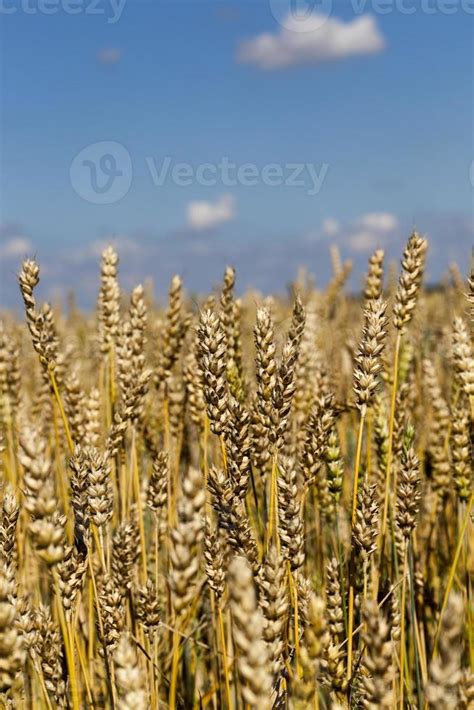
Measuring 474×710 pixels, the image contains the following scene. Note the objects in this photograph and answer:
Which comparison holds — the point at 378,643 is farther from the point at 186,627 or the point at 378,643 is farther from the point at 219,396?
the point at 186,627

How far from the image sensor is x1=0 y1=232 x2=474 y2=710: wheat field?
1151 mm

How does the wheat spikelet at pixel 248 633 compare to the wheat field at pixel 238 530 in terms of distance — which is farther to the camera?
the wheat field at pixel 238 530

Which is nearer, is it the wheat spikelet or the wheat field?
the wheat spikelet

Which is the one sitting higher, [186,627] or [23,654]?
[23,654]

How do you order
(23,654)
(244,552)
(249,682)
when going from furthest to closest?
(244,552) < (23,654) < (249,682)

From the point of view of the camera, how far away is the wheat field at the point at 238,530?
1151mm

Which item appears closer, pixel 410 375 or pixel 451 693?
pixel 451 693

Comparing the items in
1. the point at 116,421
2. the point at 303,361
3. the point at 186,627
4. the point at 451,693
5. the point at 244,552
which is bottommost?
the point at 186,627

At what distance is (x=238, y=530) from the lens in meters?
1.58

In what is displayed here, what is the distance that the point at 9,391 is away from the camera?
3.18m

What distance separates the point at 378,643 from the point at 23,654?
517 mm

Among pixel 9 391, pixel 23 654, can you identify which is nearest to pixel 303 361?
pixel 9 391

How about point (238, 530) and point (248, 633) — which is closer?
point (248, 633)

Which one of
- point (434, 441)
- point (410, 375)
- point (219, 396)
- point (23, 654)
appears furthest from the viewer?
point (410, 375)
